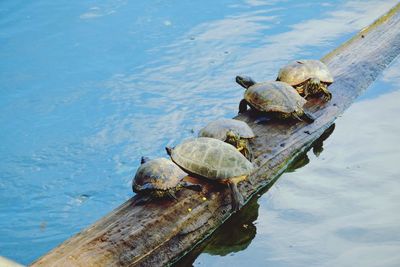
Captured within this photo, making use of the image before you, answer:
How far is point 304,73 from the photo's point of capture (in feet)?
14.3

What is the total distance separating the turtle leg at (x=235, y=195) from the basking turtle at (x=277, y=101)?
0.87 meters

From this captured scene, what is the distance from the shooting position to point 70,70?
6.37 metres

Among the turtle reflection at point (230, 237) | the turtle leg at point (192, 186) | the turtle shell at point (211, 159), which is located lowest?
the turtle reflection at point (230, 237)

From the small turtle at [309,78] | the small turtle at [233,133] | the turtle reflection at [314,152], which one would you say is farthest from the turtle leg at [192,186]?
the small turtle at [309,78]

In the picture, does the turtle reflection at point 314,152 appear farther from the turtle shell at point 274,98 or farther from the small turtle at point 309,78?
the turtle shell at point 274,98

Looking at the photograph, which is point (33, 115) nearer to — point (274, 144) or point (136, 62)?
point (136, 62)

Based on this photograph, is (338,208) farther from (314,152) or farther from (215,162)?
(215,162)

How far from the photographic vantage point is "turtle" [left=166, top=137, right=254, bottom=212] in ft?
10.2

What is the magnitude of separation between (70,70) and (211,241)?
3.84 meters

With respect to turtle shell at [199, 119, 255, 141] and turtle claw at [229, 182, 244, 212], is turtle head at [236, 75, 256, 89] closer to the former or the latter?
turtle shell at [199, 119, 255, 141]

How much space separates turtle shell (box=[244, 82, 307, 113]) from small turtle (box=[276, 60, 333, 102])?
218 mm

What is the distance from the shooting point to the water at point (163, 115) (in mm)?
3320

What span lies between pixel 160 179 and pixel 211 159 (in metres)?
0.42

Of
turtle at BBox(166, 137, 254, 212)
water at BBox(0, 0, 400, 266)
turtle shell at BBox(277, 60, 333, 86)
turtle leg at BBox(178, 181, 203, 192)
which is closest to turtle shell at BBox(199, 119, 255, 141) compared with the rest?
turtle at BBox(166, 137, 254, 212)
